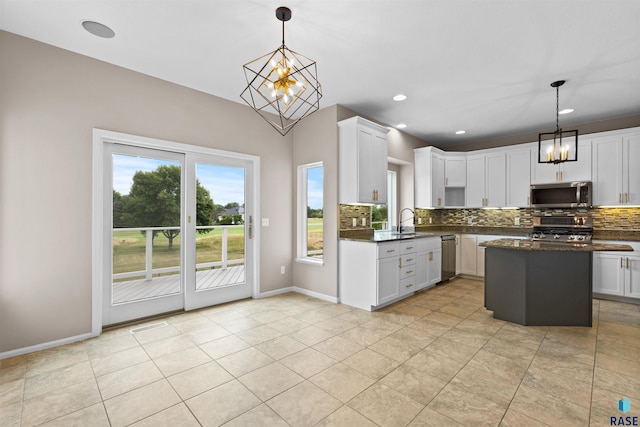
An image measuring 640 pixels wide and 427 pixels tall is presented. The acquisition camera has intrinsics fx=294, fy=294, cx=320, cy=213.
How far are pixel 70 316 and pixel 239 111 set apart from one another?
306 centimetres

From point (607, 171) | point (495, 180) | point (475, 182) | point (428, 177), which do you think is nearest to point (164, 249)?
point (428, 177)

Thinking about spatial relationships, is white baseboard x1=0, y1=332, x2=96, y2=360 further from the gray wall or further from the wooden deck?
the wooden deck

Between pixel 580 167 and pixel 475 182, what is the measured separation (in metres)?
1.59

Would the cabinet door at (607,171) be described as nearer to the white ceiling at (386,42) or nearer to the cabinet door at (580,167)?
the cabinet door at (580,167)

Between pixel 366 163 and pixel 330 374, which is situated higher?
pixel 366 163

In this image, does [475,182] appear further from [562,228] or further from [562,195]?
[562,228]

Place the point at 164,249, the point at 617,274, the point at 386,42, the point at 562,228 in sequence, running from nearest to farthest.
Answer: the point at 386,42
the point at 164,249
the point at 617,274
the point at 562,228

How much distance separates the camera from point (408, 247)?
14.3 feet

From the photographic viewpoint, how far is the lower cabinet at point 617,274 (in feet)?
13.7

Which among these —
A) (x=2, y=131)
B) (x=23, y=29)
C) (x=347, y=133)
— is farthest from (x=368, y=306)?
(x=23, y=29)

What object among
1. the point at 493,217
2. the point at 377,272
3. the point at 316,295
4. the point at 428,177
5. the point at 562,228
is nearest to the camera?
the point at 377,272

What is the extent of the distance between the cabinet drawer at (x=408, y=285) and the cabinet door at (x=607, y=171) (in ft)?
10.6

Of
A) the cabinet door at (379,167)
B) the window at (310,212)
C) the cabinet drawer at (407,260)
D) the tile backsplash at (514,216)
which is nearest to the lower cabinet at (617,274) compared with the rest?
the tile backsplash at (514,216)

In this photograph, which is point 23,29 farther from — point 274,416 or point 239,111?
point 274,416
